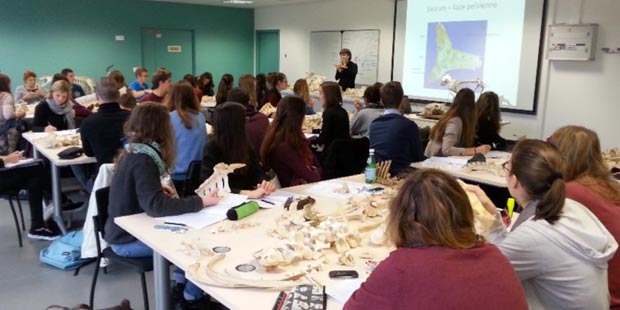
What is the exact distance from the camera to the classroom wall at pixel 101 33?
33.2 feet

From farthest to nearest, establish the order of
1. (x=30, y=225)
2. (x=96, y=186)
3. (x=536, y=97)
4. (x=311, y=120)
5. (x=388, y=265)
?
(x=536, y=97)
(x=311, y=120)
(x=30, y=225)
(x=96, y=186)
(x=388, y=265)

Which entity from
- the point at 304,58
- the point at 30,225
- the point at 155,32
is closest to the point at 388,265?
the point at 30,225

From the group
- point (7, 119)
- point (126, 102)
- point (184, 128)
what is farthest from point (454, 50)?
point (7, 119)

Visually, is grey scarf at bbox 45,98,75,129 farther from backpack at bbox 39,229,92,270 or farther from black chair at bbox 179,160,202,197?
black chair at bbox 179,160,202,197

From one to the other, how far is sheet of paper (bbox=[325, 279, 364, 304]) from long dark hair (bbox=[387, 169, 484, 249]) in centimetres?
41

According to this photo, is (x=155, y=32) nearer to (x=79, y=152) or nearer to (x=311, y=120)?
(x=311, y=120)

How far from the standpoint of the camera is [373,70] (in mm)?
10016

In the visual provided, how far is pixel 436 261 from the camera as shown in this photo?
1.22 meters

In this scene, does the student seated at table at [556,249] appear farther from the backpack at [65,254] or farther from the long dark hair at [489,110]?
the backpack at [65,254]

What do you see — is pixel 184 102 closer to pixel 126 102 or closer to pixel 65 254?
pixel 126 102

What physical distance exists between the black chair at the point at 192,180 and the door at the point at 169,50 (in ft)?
29.2

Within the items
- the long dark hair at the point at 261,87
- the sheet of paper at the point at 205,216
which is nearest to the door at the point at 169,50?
the long dark hair at the point at 261,87

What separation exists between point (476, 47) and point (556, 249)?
6774mm

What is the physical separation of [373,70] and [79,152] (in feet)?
22.7
